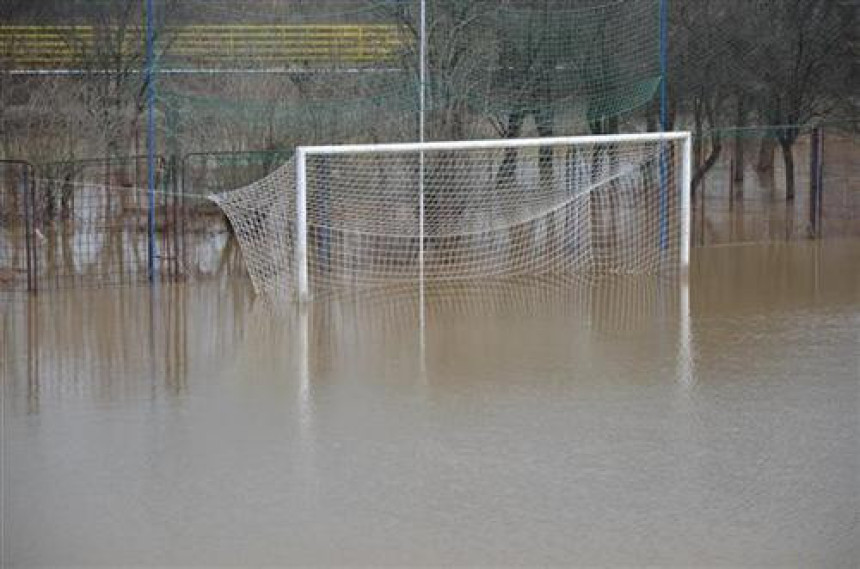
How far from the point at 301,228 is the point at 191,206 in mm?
4690

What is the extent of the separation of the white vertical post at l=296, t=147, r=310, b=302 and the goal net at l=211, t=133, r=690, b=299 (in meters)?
0.58

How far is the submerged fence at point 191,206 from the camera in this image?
14094mm

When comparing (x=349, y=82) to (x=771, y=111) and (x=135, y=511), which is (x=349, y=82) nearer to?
(x=771, y=111)

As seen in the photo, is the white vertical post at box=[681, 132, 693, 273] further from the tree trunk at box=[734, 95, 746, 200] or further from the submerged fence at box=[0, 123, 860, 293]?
the tree trunk at box=[734, 95, 746, 200]

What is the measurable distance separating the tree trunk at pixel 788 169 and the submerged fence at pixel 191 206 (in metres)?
0.04

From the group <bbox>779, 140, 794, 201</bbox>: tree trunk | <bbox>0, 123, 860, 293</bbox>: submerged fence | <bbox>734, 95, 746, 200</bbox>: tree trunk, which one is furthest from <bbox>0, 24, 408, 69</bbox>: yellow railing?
<bbox>779, 140, 794, 201</bbox>: tree trunk

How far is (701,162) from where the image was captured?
18.5 metres

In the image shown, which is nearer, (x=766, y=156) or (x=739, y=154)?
A: (x=739, y=154)

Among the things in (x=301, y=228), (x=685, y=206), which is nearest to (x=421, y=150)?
(x=301, y=228)

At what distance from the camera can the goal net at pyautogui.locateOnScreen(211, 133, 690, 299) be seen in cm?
1356

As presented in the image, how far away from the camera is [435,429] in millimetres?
8055

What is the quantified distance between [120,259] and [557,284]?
453 cm

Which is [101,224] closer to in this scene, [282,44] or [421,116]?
[282,44]

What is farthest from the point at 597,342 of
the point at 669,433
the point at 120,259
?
the point at 120,259
